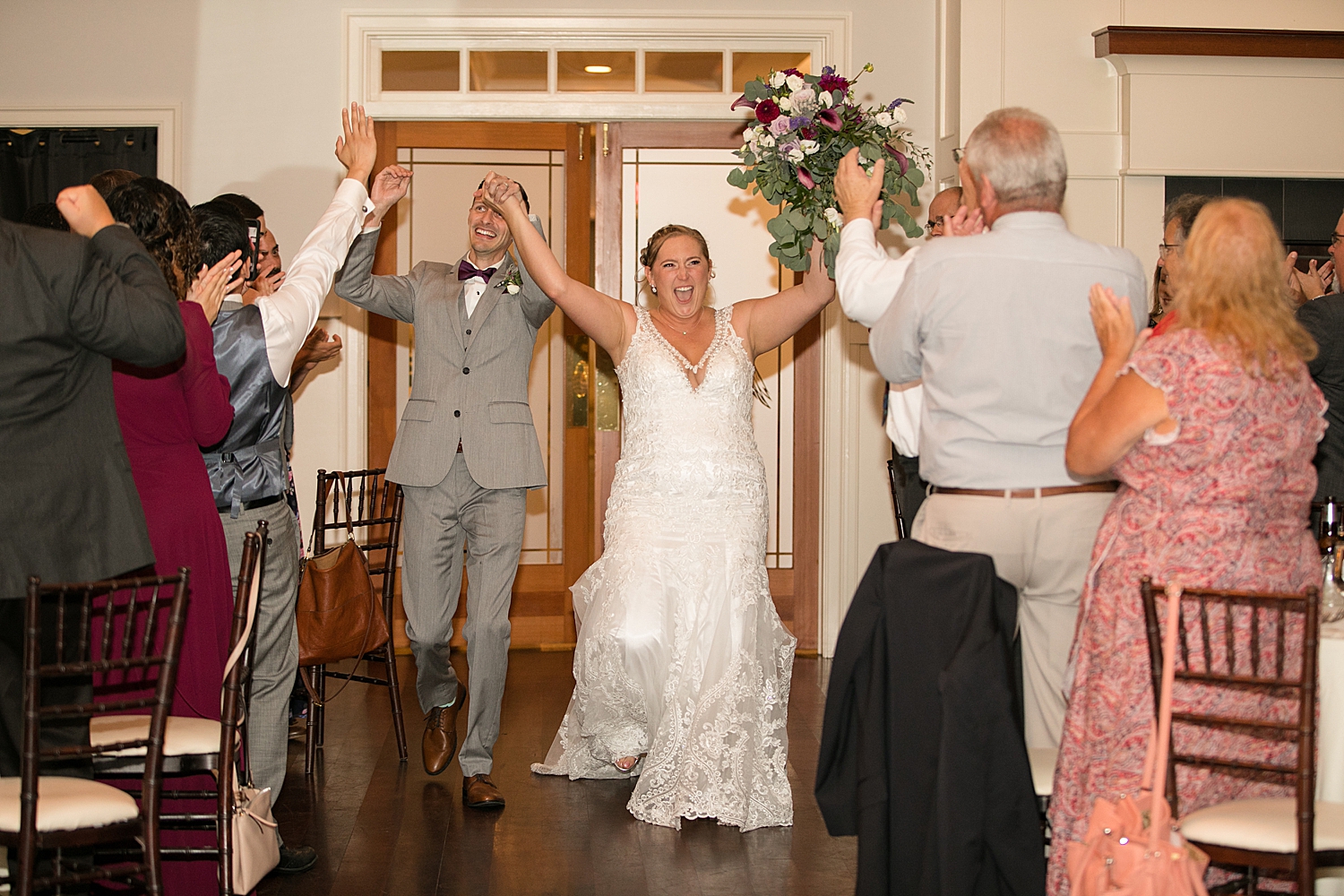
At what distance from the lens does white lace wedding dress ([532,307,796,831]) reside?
380 cm

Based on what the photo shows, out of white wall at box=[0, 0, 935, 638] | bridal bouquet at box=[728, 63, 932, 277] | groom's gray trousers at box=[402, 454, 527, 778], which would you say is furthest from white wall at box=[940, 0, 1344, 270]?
groom's gray trousers at box=[402, 454, 527, 778]

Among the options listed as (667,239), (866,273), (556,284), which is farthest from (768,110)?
(866,273)

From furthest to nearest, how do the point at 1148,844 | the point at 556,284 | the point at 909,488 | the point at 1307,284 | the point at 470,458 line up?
the point at 1307,284 → the point at 909,488 → the point at 470,458 → the point at 556,284 → the point at 1148,844

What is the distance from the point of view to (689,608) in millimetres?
3895

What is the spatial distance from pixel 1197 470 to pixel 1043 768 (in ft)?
2.41

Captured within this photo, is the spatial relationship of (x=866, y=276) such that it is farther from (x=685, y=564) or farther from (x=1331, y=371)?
(x=1331, y=371)

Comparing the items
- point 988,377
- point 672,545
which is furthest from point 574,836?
point 988,377

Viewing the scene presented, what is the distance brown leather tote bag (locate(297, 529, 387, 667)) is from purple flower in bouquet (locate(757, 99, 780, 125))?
6.82ft

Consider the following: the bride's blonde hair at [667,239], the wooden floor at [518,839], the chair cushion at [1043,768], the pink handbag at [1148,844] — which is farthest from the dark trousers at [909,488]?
the pink handbag at [1148,844]

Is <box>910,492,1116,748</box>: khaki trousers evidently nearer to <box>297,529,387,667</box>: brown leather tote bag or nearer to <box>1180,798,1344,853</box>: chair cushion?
<box>1180,798,1344,853</box>: chair cushion

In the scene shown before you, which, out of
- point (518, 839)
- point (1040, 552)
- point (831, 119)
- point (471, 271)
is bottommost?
point (518, 839)

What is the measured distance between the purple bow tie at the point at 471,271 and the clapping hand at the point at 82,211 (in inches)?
68.0

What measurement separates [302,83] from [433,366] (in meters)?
2.62

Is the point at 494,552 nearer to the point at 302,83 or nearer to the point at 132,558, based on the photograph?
the point at 132,558
